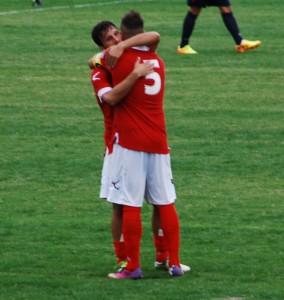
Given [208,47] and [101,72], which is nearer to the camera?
[101,72]

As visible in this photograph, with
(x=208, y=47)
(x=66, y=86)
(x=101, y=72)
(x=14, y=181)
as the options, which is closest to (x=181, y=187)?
(x=14, y=181)

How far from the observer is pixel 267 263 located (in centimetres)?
884

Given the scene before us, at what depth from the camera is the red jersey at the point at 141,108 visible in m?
8.26

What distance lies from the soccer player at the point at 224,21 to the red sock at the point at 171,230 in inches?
435

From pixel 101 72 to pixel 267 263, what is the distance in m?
1.87

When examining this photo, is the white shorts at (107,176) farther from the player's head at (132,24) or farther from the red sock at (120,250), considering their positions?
the player's head at (132,24)

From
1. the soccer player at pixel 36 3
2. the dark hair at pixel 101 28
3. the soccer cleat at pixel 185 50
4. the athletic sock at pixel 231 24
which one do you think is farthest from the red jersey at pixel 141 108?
the soccer player at pixel 36 3

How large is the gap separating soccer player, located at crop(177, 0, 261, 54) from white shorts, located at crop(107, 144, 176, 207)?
11.1m

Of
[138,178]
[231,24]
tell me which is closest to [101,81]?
[138,178]

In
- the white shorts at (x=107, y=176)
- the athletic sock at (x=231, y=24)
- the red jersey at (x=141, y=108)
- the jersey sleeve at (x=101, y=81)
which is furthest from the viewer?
the athletic sock at (x=231, y=24)

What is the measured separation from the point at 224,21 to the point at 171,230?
11467 millimetres

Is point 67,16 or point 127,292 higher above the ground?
point 67,16

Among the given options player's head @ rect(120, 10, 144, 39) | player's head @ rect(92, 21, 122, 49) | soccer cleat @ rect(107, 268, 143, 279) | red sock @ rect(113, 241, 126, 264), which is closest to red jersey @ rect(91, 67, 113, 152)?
player's head @ rect(92, 21, 122, 49)

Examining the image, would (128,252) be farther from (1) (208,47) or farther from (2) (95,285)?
(1) (208,47)
